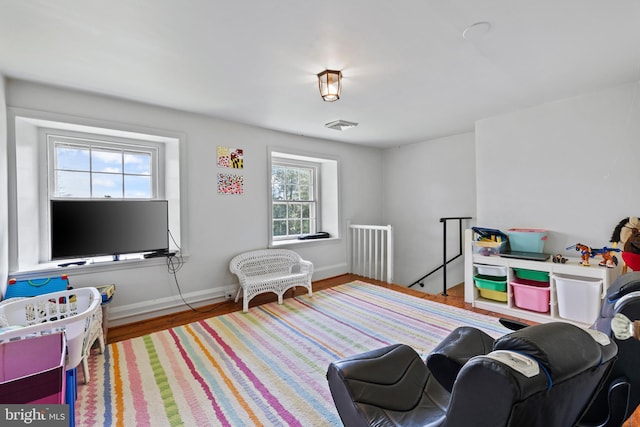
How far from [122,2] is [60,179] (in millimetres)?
2091

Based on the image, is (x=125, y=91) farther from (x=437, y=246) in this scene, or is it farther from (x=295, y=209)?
(x=437, y=246)

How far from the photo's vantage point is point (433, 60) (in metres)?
2.12

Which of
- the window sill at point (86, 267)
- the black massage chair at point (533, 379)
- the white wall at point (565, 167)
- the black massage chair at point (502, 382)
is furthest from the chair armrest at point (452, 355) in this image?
the window sill at point (86, 267)

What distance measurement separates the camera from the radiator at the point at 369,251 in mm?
4477

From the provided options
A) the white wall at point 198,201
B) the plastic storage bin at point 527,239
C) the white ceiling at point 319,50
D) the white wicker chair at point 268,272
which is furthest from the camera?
the white wicker chair at point 268,272

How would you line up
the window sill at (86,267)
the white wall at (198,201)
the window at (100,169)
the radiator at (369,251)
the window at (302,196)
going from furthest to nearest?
the radiator at (369,251), the window at (302,196), the window at (100,169), the white wall at (198,201), the window sill at (86,267)

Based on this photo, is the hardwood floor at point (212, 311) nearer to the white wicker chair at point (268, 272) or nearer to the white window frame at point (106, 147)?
the white wicker chair at point (268, 272)

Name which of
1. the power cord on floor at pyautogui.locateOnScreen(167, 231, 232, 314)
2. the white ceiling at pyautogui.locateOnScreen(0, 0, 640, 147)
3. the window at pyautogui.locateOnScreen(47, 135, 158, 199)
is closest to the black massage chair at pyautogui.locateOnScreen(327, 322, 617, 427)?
the white ceiling at pyautogui.locateOnScreen(0, 0, 640, 147)

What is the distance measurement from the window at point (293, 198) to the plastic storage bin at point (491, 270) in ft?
8.19

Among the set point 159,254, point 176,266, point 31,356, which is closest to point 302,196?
point 176,266

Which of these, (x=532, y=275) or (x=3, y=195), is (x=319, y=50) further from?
(x=532, y=275)

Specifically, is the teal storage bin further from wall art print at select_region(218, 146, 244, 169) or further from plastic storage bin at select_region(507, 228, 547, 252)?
wall art print at select_region(218, 146, 244, 169)

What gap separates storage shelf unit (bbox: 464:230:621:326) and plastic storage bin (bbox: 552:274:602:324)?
33 millimetres

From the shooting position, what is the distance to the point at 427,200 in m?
4.59
